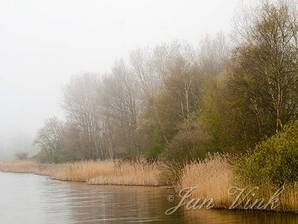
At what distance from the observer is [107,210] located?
21922mm

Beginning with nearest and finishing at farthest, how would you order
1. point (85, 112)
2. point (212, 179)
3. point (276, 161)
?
point (276, 161), point (212, 179), point (85, 112)

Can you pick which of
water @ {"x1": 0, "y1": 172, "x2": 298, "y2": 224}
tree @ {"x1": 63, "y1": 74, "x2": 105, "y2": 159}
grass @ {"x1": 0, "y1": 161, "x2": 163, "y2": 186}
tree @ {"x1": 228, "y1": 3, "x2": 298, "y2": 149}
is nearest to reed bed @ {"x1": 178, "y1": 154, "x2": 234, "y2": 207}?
water @ {"x1": 0, "y1": 172, "x2": 298, "y2": 224}

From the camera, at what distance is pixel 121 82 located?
63.1 m

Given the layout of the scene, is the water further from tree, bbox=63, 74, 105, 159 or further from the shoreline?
tree, bbox=63, 74, 105, 159

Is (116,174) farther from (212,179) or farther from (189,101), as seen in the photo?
(212,179)

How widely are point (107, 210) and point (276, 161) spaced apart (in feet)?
25.4

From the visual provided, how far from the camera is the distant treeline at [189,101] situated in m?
23.6

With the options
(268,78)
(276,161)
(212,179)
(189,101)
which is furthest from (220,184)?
(189,101)

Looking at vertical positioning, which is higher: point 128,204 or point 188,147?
point 188,147

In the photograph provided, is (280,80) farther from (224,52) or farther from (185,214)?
(224,52)

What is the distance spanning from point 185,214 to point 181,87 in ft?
89.6

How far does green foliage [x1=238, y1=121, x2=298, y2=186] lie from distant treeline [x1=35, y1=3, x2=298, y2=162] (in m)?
2.91

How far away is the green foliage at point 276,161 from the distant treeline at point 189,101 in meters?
2.91

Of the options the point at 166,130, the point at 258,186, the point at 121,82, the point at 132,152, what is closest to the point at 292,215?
the point at 258,186
